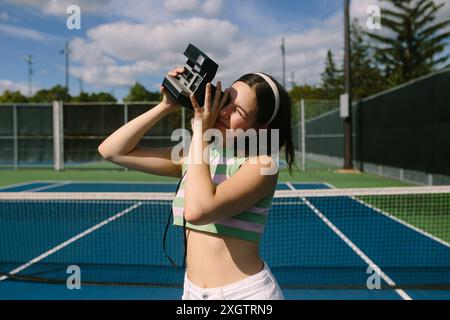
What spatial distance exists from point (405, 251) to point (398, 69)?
43.3 meters

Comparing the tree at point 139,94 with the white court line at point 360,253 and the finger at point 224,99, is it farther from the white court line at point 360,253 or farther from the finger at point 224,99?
the finger at point 224,99

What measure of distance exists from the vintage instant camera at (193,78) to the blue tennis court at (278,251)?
12.3 feet

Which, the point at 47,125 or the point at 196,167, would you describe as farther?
the point at 47,125

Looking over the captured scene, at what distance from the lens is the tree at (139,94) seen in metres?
70.1

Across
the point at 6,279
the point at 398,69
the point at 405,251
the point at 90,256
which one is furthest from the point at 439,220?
the point at 398,69

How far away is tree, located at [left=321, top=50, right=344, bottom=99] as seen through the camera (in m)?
64.9

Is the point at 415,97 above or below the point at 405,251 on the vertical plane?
above

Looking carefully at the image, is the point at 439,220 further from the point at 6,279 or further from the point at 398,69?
the point at 398,69

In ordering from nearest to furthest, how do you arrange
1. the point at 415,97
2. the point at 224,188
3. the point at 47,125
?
the point at 224,188 → the point at 415,97 → the point at 47,125

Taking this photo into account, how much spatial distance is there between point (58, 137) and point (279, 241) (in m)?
18.3

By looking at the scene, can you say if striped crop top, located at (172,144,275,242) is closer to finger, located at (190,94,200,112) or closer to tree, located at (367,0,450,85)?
finger, located at (190,94,200,112)

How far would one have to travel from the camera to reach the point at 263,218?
191 cm

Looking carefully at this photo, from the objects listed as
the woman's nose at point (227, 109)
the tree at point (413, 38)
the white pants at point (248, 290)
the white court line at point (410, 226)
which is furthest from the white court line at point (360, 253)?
the tree at point (413, 38)

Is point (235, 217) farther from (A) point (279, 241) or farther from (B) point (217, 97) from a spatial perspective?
(A) point (279, 241)
